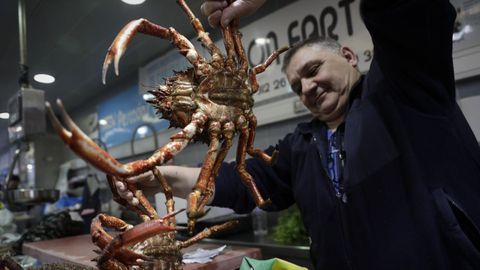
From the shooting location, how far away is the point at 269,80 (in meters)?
1.99

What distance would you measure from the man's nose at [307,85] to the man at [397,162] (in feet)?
0.04

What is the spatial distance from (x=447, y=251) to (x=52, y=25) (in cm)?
116

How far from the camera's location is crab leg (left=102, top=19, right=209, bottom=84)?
1.30ft

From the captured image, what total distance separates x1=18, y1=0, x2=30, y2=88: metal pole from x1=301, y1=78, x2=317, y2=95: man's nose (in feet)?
2.82

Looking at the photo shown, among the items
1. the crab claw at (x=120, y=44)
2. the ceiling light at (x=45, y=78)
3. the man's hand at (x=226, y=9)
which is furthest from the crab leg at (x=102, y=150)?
the ceiling light at (x=45, y=78)

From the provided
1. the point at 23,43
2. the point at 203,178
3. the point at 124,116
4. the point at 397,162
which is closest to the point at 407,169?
the point at 397,162

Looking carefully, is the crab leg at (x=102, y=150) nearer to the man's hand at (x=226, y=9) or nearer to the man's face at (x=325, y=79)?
the man's hand at (x=226, y=9)

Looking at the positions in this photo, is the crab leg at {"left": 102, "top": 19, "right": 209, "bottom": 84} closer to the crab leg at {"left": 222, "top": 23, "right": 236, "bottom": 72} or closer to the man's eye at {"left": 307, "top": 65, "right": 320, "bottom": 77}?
the crab leg at {"left": 222, "top": 23, "right": 236, "bottom": 72}

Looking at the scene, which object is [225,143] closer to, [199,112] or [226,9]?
[199,112]

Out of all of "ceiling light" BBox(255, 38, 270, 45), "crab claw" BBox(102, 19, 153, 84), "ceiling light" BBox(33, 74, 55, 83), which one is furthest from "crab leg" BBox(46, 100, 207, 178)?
"ceiling light" BBox(255, 38, 270, 45)

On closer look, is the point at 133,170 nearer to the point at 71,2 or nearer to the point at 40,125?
the point at 71,2

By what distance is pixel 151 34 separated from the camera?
0.49 m

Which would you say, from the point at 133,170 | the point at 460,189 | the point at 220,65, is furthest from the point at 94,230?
the point at 460,189

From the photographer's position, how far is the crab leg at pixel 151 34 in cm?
40
